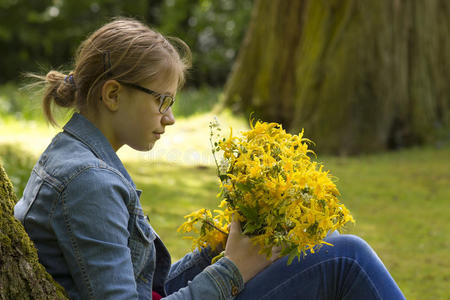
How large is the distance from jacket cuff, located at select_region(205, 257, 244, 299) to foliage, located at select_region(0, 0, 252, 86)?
635 inches

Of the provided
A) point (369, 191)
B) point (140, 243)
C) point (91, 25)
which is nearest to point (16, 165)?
point (369, 191)

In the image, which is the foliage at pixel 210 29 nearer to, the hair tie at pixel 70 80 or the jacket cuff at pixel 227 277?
the hair tie at pixel 70 80

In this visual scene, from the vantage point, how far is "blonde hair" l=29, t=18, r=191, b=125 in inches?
76.7

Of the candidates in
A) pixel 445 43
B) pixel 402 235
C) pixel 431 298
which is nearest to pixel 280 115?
pixel 445 43

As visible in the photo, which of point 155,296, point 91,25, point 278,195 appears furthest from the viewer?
point 91,25

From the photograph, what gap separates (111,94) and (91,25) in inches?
678

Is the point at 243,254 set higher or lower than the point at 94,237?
lower

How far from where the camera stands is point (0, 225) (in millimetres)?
1638

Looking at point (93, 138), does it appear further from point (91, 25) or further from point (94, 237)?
point (91, 25)

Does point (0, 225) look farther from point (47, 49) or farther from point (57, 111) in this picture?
point (47, 49)

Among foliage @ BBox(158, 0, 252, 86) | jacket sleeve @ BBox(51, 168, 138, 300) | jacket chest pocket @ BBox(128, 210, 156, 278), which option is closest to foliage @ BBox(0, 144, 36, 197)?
jacket chest pocket @ BBox(128, 210, 156, 278)

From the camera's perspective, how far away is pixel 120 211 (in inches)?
67.8

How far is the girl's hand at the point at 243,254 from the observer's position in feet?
6.39

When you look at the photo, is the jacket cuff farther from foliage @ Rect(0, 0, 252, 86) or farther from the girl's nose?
foliage @ Rect(0, 0, 252, 86)
